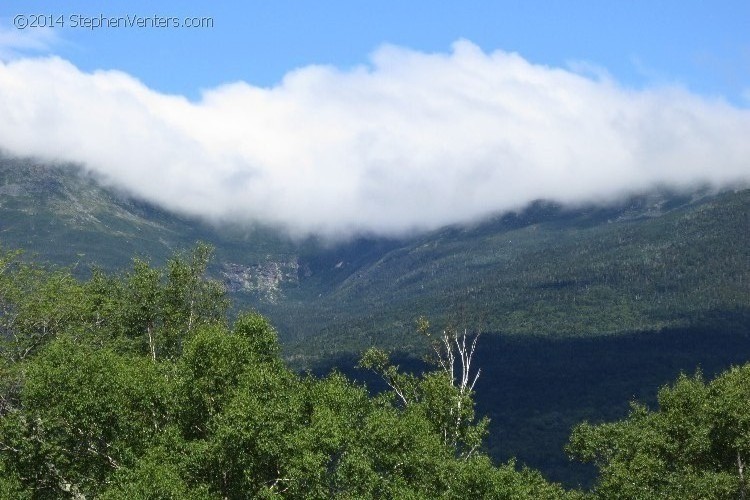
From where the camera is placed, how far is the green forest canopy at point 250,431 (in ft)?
148

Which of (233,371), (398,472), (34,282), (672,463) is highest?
(34,282)

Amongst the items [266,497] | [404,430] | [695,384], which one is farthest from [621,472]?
[266,497]

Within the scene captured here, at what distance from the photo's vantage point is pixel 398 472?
53.3 metres

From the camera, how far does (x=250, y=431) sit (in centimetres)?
4341

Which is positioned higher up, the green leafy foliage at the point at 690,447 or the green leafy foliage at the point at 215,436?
the green leafy foliage at the point at 215,436

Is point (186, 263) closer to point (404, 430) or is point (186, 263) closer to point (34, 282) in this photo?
point (34, 282)

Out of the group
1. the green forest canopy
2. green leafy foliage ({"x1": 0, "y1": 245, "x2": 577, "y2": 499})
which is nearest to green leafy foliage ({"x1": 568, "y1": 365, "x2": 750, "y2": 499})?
the green forest canopy

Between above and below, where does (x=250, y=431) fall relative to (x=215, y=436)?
above

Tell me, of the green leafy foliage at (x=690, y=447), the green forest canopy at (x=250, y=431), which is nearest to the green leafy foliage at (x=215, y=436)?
the green forest canopy at (x=250, y=431)

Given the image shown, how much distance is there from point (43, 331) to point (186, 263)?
67.3ft

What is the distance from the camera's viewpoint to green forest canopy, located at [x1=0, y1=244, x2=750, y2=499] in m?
45.0

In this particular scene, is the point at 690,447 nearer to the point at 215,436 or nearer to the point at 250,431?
the point at 250,431

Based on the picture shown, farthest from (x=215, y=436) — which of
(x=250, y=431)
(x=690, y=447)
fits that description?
(x=690, y=447)

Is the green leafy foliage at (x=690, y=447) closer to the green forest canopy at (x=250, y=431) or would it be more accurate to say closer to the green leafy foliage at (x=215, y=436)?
the green forest canopy at (x=250, y=431)
